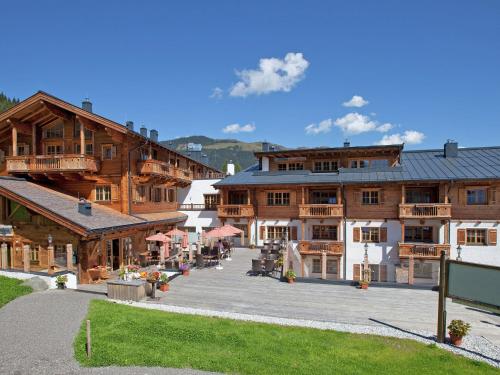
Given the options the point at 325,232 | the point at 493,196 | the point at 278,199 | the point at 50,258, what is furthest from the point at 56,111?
the point at 493,196

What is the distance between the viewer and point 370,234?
26359 mm

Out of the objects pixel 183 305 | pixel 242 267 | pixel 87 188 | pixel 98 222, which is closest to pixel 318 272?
pixel 242 267

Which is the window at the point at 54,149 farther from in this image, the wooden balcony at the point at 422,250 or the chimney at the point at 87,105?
the wooden balcony at the point at 422,250

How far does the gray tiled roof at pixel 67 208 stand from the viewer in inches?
714

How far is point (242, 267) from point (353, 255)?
35.3 ft

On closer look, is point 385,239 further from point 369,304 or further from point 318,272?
point 369,304

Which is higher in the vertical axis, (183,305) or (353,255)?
(353,255)

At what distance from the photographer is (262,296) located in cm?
1477

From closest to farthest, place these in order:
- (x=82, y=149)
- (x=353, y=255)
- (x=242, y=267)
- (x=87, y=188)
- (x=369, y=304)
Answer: (x=369, y=304)
(x=242, y=267)
(x=82, y=149)
(x=87, y=188)
(x=353, y=255)

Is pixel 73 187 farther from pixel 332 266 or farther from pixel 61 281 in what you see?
pixel 332 266

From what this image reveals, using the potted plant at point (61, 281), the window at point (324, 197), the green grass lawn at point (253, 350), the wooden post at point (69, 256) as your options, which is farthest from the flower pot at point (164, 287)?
the window at point (324, 197)

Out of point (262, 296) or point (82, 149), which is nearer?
point (262, 296)

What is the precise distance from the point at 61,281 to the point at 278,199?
18.2 meters

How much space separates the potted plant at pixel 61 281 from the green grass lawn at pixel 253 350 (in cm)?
634
